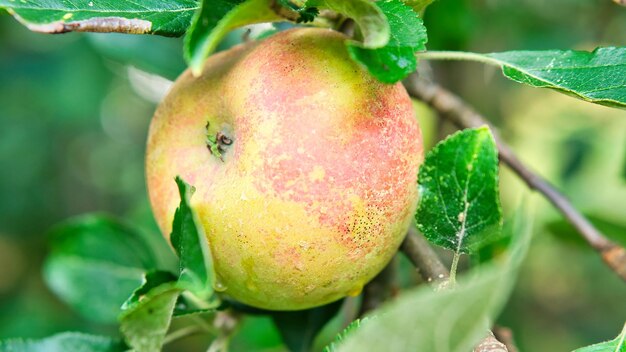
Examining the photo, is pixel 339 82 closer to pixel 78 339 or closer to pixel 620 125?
pixel 78 339

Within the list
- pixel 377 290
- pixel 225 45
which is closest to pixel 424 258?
pixel 377 290

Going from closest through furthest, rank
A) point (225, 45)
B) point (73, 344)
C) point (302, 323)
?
point (73, 344), point (302, 323), point (225, 45)

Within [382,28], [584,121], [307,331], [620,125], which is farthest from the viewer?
[620,125]

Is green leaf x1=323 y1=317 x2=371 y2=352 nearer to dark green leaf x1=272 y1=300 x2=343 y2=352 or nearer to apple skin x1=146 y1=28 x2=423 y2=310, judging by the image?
apple skin x1=146 y1=28 x2=423 y2=310

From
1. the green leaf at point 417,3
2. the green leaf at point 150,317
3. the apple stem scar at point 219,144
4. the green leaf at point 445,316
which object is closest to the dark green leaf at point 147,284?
the green leaf at point 150,317

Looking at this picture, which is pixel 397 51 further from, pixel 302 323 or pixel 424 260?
pixel 302 323

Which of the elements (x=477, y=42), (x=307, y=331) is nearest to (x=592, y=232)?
(x=307, y=331)

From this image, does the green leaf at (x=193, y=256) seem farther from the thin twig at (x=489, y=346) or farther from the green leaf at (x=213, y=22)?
the thin twig at (x=489, y=346)
